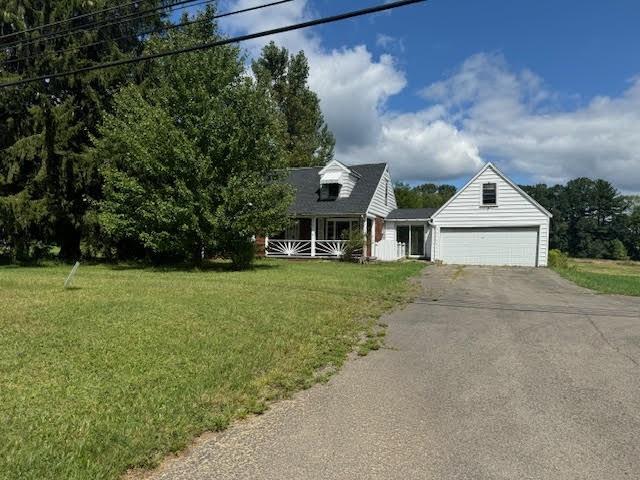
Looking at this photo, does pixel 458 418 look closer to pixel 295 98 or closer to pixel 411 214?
pixel 411 214

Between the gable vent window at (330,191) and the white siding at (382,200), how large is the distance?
6.85 feet

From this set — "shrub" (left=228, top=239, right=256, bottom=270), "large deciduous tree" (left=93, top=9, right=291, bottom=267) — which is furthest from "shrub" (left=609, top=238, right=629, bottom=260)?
"large deciduous tree" (left=93, top=9, right=291, bottom=267)

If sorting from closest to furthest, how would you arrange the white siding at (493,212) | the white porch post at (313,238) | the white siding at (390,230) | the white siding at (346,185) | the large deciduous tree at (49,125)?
the large deciduous tree at (49,125)
the white siding at (493,212)
the white porch post at (313,238)
the white siding at (346,185)
the white siding at (390,230)

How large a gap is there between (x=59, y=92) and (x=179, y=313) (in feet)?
53.6

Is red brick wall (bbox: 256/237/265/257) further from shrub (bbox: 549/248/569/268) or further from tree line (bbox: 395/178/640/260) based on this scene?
tree line (bbox: 395/178/640/260)

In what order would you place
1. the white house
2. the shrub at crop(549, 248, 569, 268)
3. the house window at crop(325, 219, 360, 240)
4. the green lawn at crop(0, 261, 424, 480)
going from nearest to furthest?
the green lawn at crop(0, 261, 424, 480), the shrub at crop(549, 248, 569, 268), the white house, the house window at crop(325, 219, 360, 240)

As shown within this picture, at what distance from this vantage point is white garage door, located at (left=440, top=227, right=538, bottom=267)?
917 inches

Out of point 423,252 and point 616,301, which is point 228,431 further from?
point 423,252

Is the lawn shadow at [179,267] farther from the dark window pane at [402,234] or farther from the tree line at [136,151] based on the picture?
the dark window pane at [402,234]

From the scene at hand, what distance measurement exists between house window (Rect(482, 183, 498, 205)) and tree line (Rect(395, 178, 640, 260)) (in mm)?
36617

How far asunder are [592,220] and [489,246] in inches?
2180

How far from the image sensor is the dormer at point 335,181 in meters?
25.0

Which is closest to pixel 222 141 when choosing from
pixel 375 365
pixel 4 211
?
pixel 4 211

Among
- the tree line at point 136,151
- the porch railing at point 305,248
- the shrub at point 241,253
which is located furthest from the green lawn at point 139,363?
the porch railing at point 305,248
